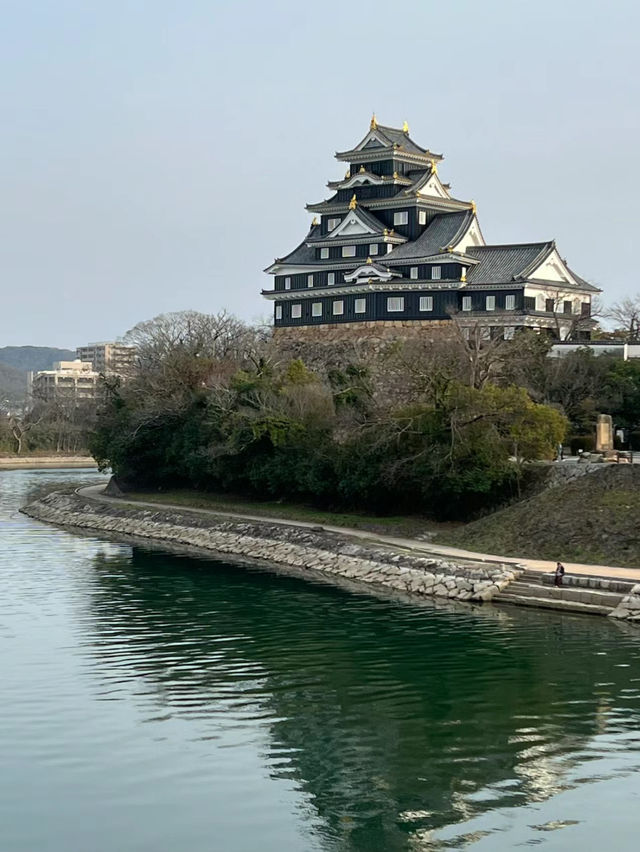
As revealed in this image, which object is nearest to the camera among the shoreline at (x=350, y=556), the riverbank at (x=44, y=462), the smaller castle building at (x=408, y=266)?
the shoreline at (x=350, y=556)

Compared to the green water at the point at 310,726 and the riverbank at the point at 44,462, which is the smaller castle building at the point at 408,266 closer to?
the green water at the point at 310,726

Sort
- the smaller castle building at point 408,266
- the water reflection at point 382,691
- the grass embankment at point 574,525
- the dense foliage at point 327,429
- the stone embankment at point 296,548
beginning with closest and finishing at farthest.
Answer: the water reflection at point 382,691, the stone embankment at point 296,548, the grass embankment at point 574,525, the dense foliage at point 327,429, the smaller castle building at point 408,266

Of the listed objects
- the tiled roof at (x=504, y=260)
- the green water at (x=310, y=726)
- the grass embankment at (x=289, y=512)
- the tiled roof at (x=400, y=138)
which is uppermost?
the tiled roof at (x=400, y=138)

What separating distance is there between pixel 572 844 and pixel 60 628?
17.3m

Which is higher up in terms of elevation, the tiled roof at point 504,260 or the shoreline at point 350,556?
the tiled roof at point 504,260

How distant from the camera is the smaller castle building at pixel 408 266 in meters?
67.0

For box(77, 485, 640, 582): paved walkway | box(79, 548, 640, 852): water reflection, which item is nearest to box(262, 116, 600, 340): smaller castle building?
box(77, 485, 640, 582): paved walkway

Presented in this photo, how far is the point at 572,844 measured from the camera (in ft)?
49.8

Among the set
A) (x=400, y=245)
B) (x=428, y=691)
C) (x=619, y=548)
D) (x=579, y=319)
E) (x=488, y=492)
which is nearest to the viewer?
(x=428, y=691)

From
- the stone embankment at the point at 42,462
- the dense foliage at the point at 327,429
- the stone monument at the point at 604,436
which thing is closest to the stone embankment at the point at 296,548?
the dense foliage at the point at 327,429

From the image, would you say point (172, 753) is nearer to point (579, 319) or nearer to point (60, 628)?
point (60, 628)

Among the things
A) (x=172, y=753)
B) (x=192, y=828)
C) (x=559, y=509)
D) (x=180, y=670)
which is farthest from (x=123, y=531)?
(x=192, y=828)

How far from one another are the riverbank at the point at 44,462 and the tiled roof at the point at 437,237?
45863 mm

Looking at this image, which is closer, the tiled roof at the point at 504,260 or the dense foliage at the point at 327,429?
the dense foliage at the point at 327,429
